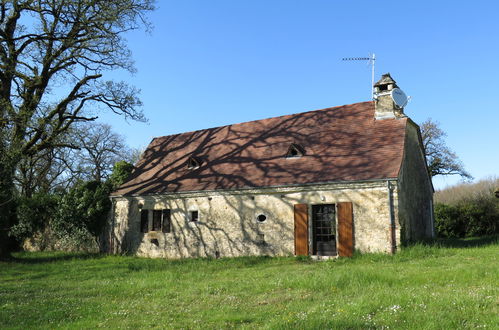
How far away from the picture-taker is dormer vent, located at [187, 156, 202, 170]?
66.5ft

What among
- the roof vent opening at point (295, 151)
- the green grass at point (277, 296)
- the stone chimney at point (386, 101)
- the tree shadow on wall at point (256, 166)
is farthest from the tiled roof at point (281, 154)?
the green grass at point (277, 296)

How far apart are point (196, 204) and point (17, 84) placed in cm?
1019

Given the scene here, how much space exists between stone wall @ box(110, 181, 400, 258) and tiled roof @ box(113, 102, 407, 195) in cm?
→ 44

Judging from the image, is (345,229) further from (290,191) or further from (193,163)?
(193,163)

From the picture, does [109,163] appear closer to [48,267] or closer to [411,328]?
[48,267]

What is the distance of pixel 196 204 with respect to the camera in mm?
18250

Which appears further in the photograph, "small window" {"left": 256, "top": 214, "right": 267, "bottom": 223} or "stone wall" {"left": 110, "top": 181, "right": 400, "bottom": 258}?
"small window" {"left": 256, "top": 214, "right": 267, "bottom": 223}

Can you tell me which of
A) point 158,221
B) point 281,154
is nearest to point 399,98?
point 281,154

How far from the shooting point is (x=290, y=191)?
15.9 meters

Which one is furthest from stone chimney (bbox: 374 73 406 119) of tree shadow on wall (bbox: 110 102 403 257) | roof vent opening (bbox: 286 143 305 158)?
roof vent opening (bbox: 286 143 305 158)

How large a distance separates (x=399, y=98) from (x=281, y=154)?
5.72 m

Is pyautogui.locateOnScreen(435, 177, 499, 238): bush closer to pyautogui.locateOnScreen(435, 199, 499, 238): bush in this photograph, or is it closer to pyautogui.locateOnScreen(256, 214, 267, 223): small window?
pyautogui.locateOnScreen(435, 199, 499, 238): bush

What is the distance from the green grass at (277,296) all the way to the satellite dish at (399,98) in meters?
6.41

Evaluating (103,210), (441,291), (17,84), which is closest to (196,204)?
(103,210)
